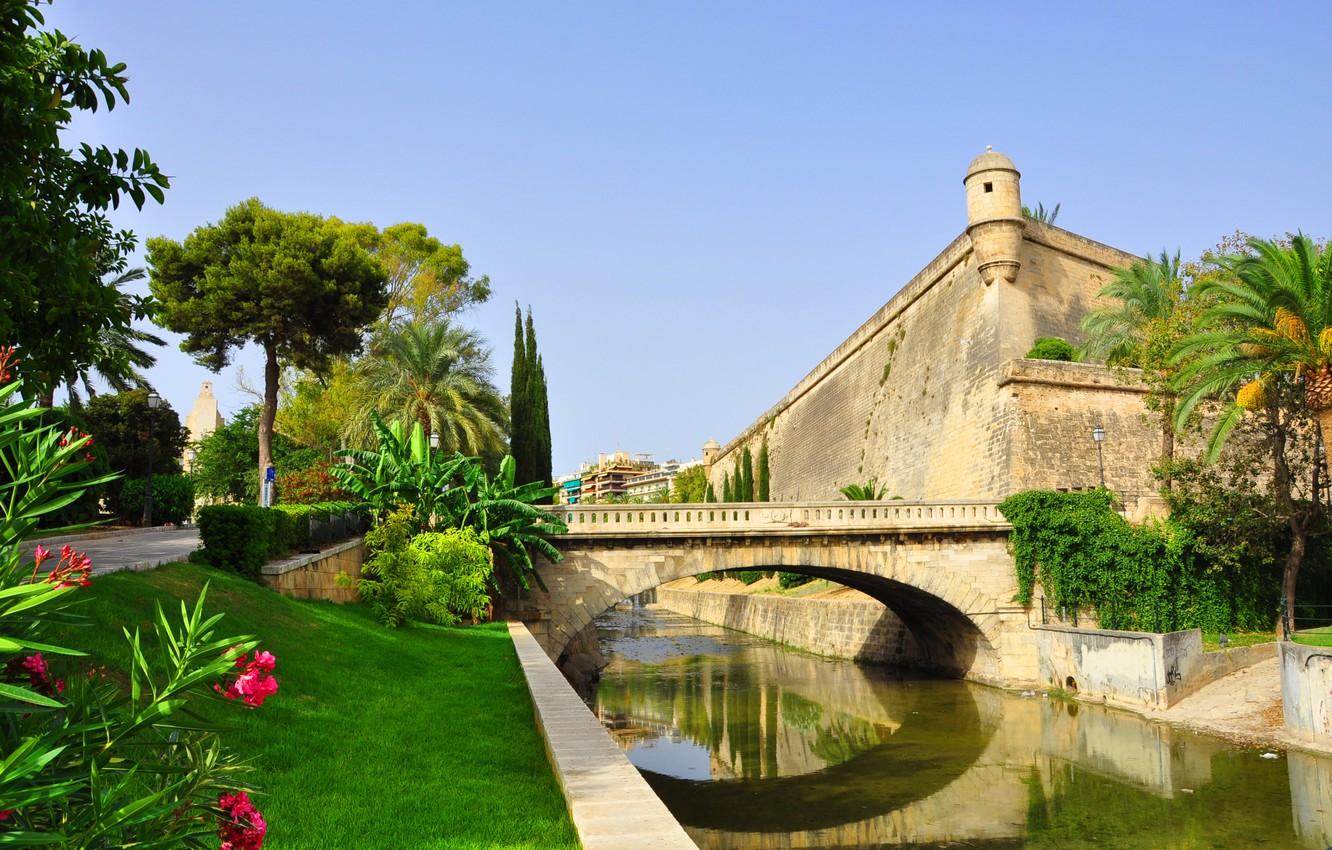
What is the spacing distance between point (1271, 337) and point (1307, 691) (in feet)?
22.1

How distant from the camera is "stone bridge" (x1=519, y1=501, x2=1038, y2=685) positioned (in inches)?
854

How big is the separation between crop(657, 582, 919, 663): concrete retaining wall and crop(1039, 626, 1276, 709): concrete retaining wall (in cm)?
773

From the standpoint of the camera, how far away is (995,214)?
1093 inches

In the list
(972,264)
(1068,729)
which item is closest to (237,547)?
(1068,729)

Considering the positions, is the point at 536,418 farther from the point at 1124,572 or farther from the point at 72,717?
the point at 72,717

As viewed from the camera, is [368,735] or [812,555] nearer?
[368,735]

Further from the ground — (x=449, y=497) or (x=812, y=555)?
(x=449, y=497)

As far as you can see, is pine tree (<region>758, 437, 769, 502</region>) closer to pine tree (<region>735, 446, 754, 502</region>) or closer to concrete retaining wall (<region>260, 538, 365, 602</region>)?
pine tree (<region>735, 446, 754, 502</region>)

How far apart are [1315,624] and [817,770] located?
1501 centimetres

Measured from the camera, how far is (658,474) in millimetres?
151875

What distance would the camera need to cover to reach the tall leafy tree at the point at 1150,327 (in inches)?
894

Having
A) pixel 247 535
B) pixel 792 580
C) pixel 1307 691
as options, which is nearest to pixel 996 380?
pixel 1307 691

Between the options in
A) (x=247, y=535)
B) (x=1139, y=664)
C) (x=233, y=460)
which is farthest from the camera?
(x=233, y=460)

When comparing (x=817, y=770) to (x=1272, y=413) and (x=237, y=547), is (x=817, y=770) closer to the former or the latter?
(x=237, y=547)
